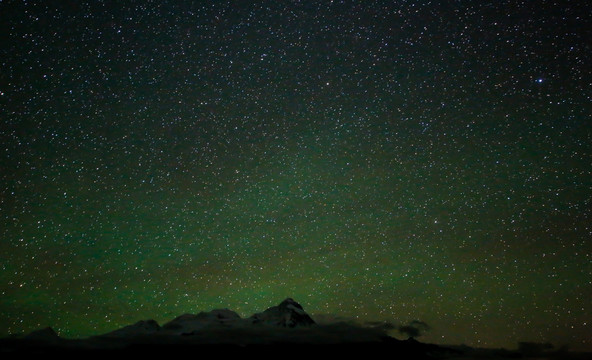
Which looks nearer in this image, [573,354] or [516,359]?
[573,354]

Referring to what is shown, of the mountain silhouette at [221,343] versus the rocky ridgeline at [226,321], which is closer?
the mountain silhouette at [221,343]

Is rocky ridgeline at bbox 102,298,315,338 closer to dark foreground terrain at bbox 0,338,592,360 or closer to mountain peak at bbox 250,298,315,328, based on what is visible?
mountain peak at bbox 250,298,315,328

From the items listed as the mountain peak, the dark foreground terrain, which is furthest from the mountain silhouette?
the mountain peak

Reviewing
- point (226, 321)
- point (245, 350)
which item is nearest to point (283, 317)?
point (226, 321)

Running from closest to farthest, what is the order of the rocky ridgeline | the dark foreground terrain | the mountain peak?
the dark foreground terrain < the rocky ridgeline < the mountain peak

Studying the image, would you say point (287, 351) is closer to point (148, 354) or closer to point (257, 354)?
point (257, 354)

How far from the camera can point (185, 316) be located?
64688mm

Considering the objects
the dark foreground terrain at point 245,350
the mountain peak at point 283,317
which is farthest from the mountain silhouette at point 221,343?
the mountain peak at point 283,317

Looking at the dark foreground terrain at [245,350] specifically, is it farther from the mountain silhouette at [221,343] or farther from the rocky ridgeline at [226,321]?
the rocky ridgeline at [226,321]

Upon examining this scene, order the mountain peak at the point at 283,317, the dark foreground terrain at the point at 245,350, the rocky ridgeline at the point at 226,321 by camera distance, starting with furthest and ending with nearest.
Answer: the mountain peak at the point at 283,317
the rocky ridgeline at the point at 226,321
the dark foreground terrain at the point at 245,350

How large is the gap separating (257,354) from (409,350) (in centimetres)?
2287

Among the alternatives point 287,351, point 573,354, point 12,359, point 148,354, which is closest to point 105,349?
point 148,354

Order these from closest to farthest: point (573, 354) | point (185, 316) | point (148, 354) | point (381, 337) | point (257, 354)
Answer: point (573, 354)
point (148, 354)
point (257, 354)
point (381, 337)
point (185, 316)

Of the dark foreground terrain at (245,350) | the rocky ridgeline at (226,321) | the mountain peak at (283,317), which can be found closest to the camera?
the dark foreground terrain at (245,350)
